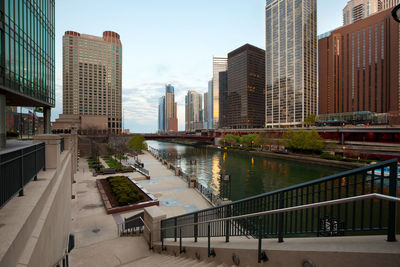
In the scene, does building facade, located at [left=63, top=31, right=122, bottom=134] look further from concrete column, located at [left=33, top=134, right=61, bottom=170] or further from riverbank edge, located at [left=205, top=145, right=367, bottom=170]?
concrete column, located at [left=33, top=134, right=61, bottom=170]

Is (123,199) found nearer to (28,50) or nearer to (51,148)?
(51,148)

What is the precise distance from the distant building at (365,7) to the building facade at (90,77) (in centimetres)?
21668

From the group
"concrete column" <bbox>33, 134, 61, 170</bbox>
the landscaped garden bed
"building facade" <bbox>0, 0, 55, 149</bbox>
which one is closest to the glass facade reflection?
"building facade" <bbox>0, 0, 55, 149</bbox>

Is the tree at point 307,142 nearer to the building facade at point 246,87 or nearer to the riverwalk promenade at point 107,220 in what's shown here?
the riverwalk promenade at point 107,220

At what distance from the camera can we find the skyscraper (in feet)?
439

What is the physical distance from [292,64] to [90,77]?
140762 mm

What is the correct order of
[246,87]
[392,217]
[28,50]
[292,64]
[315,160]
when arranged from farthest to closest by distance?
[246,87], [292,64], [315,160], [28,50], [392,217]

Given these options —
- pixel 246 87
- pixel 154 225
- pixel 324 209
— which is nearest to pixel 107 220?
pixel 154 225

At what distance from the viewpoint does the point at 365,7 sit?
587 feet

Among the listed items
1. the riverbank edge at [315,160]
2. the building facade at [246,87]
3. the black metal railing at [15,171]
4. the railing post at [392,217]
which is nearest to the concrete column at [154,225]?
the black metal railing at [15,171]

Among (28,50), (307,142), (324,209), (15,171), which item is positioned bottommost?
(307,142)

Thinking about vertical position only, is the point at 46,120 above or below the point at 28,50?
below

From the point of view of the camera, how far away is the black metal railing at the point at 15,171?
476 centimetres

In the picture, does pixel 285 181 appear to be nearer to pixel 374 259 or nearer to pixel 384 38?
pixel 374 259
